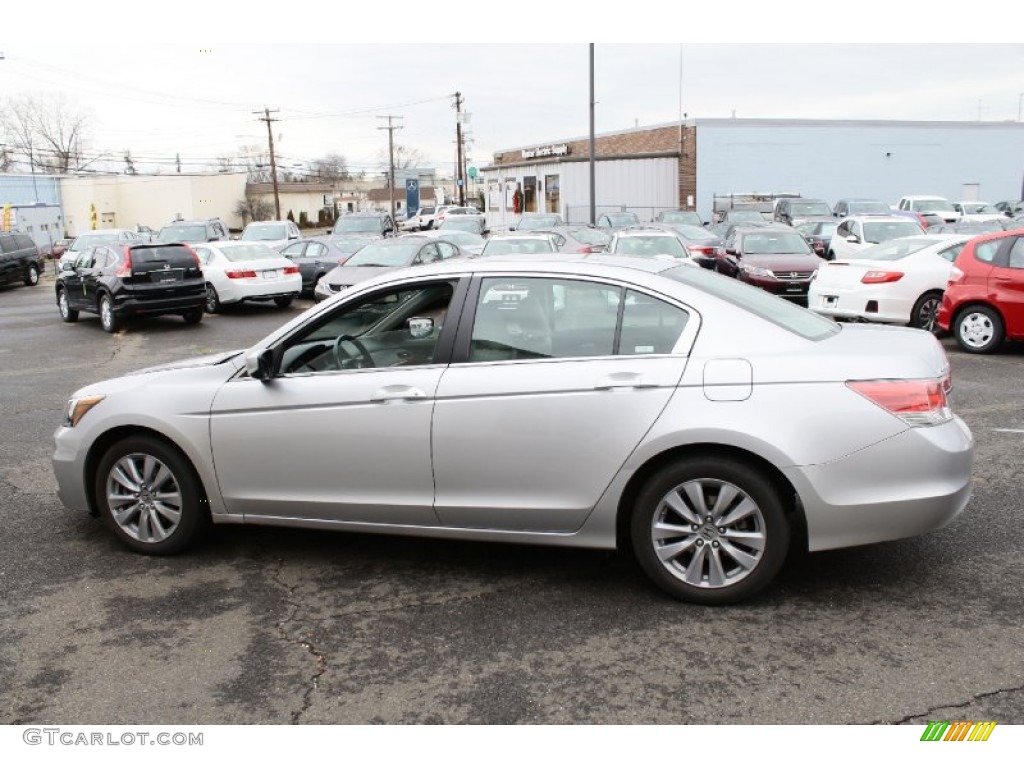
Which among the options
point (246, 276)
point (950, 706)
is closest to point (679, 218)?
point (246, 276)

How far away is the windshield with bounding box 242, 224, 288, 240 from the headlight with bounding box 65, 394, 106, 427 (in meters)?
24.1

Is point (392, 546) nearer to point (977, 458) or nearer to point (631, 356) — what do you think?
point (631, 356)

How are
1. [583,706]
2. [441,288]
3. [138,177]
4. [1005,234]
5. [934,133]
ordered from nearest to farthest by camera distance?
[583,706], [441,288], [1005,234], [934,133], [138,177]

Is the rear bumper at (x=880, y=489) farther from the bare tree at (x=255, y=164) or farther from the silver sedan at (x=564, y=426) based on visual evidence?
the bare tree at (x=255, y=164)

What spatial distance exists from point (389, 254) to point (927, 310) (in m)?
9.56

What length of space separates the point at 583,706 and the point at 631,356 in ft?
5.36

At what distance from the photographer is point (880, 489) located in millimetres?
4137

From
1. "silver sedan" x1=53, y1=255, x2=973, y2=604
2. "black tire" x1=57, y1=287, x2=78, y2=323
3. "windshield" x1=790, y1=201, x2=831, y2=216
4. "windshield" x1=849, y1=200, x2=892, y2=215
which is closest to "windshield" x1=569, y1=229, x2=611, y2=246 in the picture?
"windshield" x1=790, y1=201, x2=831, y2=216

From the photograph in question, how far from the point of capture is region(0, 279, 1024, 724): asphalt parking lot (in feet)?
11.7

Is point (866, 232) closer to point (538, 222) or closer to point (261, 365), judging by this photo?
point (538, 222)

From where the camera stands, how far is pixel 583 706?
3.53 m

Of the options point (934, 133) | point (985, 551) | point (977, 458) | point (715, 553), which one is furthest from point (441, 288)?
point (934, 133)

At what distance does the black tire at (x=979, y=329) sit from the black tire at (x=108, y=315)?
14.0m

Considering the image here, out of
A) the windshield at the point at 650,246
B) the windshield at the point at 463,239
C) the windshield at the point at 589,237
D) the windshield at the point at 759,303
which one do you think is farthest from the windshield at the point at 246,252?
the windshield at the point at 759,303
